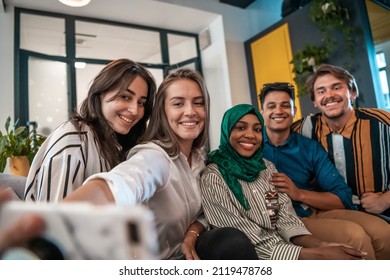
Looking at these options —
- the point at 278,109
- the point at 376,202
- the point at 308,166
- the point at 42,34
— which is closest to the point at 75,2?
the point at 42,34

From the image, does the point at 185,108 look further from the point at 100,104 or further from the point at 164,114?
the point at 100,104

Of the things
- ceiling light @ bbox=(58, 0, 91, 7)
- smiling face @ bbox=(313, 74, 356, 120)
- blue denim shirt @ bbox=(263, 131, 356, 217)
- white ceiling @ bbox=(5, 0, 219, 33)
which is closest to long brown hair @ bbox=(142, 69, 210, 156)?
white ceiling @ bbox=(5, 0, 219, 33)

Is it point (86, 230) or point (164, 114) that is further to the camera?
point (164, 114)

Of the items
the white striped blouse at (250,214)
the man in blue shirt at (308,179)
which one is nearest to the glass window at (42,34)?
the white striped blouse at (250,214)

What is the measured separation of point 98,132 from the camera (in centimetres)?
53

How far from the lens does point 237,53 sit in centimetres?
72

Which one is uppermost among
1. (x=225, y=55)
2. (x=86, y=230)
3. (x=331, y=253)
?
(x=225, y=55)

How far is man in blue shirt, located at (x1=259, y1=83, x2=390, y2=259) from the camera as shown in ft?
2.04

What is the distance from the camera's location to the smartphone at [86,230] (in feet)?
0.71

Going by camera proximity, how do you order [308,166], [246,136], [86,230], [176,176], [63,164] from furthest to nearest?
[308,166] → [246,136] → [176,176] → [63,164] → [86,230]

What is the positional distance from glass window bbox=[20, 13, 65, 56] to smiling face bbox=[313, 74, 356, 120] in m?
0.71

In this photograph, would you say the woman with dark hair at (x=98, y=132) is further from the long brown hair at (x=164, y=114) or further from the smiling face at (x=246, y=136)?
the smiling face at (x=246, y=136)

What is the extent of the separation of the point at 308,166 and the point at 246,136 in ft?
0.80

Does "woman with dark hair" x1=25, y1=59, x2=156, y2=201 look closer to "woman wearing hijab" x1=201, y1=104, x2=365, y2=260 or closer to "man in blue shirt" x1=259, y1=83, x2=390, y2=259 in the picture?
"woman wearing hijab" x1=201, y1=104, x2=365, y2=260
